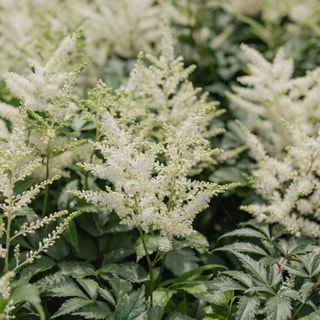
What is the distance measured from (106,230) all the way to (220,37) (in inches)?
111

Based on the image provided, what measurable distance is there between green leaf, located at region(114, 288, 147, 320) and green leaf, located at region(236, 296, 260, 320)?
0.47 metres

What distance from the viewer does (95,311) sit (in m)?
1.80

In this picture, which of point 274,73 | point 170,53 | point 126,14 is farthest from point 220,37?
point 170,53

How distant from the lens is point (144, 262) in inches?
96.7

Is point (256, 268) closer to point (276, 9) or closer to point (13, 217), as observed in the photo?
point (13, 217)

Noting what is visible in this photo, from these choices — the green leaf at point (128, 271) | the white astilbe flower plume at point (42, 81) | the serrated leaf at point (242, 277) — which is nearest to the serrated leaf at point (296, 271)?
the serrated leaf at point (242, 277)

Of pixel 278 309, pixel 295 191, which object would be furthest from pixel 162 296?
pixel 295 191

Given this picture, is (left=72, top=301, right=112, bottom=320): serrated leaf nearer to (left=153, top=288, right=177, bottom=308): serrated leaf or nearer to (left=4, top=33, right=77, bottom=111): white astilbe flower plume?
(left=153, top=288, right=177, bottom=308): serrated leaf

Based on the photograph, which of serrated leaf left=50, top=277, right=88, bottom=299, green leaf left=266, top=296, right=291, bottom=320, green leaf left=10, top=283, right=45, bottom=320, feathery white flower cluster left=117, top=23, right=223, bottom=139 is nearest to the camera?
green leaf left=10, top=283, right=45, bottom=320

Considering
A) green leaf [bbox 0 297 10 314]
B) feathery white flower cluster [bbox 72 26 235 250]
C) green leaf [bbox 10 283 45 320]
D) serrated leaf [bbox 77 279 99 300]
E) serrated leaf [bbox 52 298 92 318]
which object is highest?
feathery white flower cluster [bbox 72 26 235 250]

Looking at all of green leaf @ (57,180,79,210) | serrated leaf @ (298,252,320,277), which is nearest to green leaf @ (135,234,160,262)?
green leaf @ (57,180,79,210)

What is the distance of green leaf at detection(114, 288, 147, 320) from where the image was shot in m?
1.74

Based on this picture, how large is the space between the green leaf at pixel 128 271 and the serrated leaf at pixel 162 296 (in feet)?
0.35

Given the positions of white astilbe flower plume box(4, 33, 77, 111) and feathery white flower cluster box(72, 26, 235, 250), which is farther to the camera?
white astilbe flower plume box(4, 33, 77, 111)
